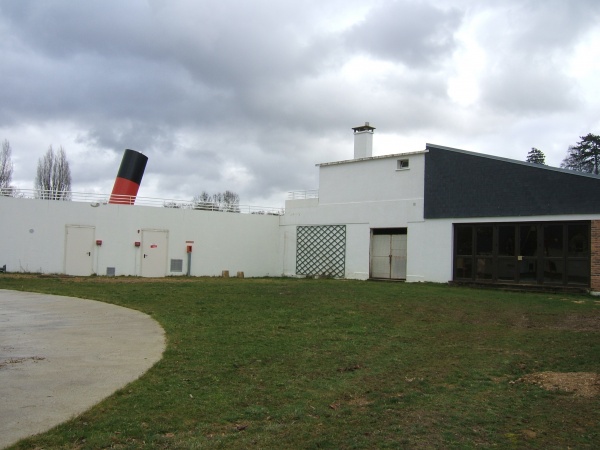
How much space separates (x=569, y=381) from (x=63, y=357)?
6301mm

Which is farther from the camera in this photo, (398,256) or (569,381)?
(398,256)

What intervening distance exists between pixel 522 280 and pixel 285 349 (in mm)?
12867

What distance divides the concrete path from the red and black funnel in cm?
1248

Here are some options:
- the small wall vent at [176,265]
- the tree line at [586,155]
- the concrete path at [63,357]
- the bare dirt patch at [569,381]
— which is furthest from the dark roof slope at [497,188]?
the tree line at [586,155]

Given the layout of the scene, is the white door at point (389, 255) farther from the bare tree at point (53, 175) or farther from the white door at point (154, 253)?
the bare tree at point (53, 175)

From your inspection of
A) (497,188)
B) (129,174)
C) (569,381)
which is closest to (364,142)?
(497,188)

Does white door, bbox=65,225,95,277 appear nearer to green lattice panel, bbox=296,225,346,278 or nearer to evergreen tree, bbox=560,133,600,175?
green lattice panel, bbox=296,225,346,278

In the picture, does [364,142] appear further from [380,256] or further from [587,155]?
[587,155]

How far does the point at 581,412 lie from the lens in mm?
5125

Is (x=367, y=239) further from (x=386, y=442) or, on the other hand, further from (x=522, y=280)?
(x=386, y=442)

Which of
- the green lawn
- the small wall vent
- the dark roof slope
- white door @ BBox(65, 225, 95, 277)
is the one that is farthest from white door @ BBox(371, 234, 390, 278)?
white door @ BBox(65, 225, 95, 277)

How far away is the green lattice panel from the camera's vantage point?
2345cm

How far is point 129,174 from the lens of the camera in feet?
79.2

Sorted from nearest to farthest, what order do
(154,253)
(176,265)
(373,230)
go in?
(154,253) < (373,230) < (176,265)
